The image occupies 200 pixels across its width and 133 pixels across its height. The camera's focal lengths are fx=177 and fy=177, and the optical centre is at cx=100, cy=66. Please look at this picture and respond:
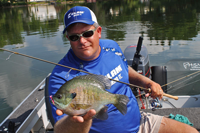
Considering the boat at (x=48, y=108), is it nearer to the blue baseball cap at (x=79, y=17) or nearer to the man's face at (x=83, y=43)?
the man's face at (x=83, y=43)

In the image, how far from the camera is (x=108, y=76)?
7.21 ft

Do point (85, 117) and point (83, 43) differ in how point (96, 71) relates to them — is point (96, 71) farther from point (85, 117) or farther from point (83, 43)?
point (85, 117)

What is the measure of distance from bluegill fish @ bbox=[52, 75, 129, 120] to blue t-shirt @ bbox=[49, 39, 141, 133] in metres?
0.47

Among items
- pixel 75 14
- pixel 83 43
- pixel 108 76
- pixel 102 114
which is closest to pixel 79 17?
pixel 75 14

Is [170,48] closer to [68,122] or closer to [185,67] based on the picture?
[185,67]

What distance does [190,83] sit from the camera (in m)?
→ 4.11

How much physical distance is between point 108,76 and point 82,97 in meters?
0.78

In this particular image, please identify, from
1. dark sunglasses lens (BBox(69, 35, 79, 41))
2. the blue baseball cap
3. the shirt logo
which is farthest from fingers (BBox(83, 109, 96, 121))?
the shirt logo

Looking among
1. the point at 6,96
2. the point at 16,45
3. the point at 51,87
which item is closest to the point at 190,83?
the point at 51,87

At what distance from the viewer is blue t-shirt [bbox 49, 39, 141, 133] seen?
2.01m

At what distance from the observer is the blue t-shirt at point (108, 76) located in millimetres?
2010

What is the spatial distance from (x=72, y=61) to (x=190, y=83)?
124 inches

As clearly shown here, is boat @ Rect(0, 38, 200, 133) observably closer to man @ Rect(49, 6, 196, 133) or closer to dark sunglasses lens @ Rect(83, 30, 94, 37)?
man @ Rect(49, 6, 196, 133)

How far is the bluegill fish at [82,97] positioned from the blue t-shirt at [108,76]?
0.47m
